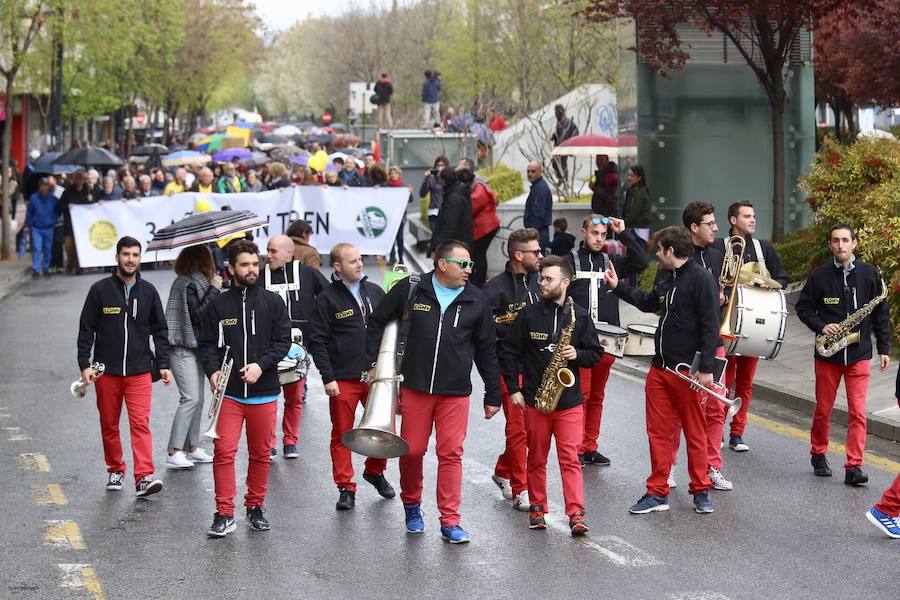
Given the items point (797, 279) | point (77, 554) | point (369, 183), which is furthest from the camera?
point (369, 183)

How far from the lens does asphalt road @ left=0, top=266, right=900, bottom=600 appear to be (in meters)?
8.16

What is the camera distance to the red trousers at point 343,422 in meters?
9.96

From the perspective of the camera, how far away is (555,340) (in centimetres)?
924

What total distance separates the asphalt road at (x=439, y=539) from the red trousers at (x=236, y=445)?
0.28 metres

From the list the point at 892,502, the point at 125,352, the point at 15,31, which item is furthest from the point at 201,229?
the point at 15,31

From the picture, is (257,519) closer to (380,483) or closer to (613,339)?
(380,483)

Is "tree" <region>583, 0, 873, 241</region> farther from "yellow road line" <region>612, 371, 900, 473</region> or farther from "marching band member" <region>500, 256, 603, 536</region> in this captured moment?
"marching band member" <region>500, 256, 603, 536</region>

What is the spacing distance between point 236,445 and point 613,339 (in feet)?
9.43

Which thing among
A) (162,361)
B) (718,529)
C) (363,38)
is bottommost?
(718,529)

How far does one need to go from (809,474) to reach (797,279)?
25.4 ft

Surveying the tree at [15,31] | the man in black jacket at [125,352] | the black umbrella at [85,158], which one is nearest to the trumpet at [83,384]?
the man in black jacket at [125,352]

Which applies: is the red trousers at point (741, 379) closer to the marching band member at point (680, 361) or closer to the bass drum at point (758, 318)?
the bass drum at point (758, 318)

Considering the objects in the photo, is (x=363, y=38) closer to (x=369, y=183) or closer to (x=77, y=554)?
(x=369, y=183)

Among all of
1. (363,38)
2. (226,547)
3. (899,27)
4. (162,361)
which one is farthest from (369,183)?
(363,38)
